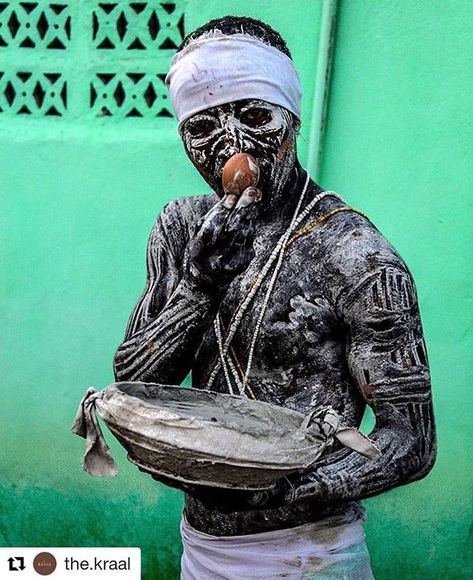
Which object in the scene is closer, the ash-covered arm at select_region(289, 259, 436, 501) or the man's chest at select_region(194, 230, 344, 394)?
the ash-covered arm at select_region(289, 259, 436, 501)

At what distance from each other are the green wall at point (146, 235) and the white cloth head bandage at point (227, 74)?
1.61 m

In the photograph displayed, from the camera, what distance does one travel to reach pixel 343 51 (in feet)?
15.7

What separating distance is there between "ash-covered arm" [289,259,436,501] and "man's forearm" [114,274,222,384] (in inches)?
12.5

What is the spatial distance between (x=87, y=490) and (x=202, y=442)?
2.46 meters

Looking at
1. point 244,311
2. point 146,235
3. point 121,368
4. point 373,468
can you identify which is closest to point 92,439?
point 121,368

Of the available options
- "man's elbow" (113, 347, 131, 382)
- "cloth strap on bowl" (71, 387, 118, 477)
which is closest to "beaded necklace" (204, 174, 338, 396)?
"man's elbow" (113, 347, 131, 382)

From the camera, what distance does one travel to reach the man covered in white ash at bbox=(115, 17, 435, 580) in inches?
120

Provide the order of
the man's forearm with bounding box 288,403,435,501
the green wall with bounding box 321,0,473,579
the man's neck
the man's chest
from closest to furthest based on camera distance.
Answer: the man's forearm with bounding box 288,403,435,501, the man's chest, the man's neck, the green wall with bounding box 321,0,473,579

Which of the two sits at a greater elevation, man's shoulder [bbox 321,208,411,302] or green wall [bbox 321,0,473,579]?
man's shoulder [bbox 321,208,411,302]

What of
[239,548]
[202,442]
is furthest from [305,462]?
[239,548]

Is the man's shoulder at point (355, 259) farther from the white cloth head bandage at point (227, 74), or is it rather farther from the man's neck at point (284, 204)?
the white cloth head bandage at point (227, 74)

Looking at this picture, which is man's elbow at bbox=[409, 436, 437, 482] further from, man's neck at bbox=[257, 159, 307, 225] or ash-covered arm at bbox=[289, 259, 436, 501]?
man's neck at bbox=[257, 159, 307, 225]

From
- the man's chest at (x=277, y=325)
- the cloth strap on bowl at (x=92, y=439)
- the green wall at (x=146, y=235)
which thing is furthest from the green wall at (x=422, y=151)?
the cloth strap on bowl at (x=92, y=439)

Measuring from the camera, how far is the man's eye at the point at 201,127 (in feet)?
10.4
